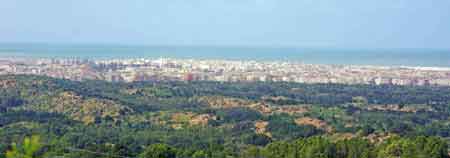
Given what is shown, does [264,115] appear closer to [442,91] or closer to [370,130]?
[370,130]

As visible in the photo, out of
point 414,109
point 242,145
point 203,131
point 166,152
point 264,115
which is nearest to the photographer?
point 166,152

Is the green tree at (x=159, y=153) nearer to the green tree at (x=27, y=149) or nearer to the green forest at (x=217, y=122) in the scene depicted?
the green forest at (x=217, y=122)

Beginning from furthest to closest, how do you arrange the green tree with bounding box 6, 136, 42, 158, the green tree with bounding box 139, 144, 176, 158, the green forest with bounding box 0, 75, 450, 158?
the green forest with bounding box 0, 75, 450, 158
the green tree with bounding box 139, 144, 176, 158
the green tree with bounding box 6, 136, 42, 158

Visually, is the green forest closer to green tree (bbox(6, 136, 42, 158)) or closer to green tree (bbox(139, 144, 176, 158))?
green tree (bbox(139, 144, 176, 158))

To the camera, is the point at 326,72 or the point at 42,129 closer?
the point at 42,129

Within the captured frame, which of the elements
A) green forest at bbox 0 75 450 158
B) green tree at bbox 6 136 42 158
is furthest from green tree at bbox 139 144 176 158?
green tree at bbox 6 136 42 158

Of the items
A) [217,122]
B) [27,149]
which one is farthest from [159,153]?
[217,122]

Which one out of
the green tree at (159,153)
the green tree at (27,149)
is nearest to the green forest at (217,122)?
the green tree at (159,153)

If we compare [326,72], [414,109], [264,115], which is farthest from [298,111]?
[326,72]

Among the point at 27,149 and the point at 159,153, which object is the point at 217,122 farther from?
the point at 27,149
